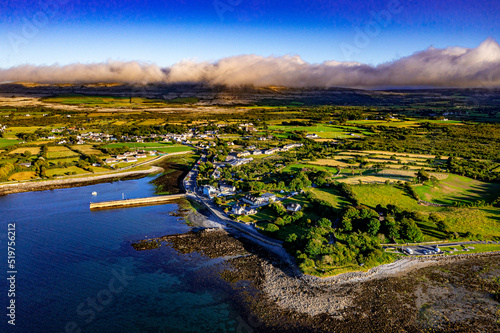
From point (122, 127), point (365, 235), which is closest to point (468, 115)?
point (365, 235)

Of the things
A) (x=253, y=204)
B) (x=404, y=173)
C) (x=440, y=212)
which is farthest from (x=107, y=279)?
(x=404, y=173)

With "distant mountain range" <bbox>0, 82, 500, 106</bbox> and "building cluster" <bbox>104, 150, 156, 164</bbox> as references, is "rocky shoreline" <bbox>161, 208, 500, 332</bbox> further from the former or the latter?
"distant mountain range" <bbox>0, 82, 500, 106</bbox>

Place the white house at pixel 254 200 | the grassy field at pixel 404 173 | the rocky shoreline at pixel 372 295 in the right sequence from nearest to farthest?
the rocky shoreline at pixel 372 295, the white house at pixel 254 200, the grassy field at pixel 404 173

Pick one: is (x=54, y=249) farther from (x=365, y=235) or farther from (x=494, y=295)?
(x=494, y=295)

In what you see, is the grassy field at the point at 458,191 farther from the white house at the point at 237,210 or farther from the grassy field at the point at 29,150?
the grassy field at the point at 29,150

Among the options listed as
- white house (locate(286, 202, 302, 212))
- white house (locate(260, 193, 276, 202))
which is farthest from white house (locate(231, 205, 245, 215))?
white house (locate(286, 202, 302, 212))

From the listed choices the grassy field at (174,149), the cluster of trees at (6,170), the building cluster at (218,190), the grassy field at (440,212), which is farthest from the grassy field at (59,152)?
the grassy field at (440,212)
